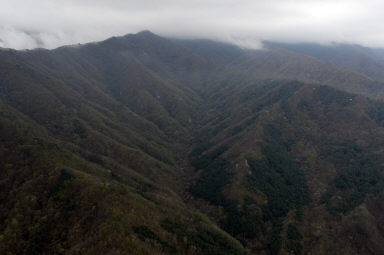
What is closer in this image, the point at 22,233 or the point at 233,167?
the point at 22,233

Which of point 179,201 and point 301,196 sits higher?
point 179,201

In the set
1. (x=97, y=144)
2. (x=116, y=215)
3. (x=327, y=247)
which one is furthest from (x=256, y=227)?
(x=97, y=144)

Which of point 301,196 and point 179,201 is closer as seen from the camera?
point 179,201

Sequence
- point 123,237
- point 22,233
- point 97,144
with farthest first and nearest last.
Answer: point 97,144
point 22,233
point 123,237

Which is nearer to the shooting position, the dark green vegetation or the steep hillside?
the dark green vegetation

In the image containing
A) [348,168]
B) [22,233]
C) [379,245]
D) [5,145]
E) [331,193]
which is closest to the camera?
[22,233]

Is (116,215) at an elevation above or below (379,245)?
above

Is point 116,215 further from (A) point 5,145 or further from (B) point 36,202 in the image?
(A) point 5,145

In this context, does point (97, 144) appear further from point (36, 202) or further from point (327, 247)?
point (327, 247)

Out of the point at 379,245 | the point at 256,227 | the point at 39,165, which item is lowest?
the point at 256,227

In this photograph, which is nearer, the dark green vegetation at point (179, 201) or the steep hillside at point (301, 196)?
the dark green vegetation at point (179, 201)
